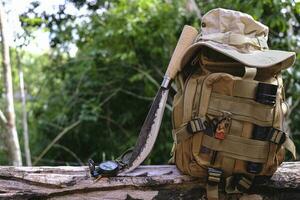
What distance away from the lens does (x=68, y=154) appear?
5711mm

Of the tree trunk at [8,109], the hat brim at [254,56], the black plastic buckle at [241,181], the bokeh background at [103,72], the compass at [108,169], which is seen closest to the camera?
the hat brim at [254,56]

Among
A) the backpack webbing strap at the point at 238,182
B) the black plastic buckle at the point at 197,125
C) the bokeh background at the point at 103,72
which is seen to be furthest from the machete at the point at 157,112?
the bokeh background at the point at 103,72

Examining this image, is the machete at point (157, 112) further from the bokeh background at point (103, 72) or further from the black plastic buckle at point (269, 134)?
the bokeh background at point (103, 72)

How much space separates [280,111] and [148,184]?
1.98 ft

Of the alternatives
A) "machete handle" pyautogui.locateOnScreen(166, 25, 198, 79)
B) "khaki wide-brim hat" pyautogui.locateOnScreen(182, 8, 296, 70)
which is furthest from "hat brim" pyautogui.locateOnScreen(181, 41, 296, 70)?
"machete handle" pyautogui.locateOnScreen(166, 25, 198, 79)

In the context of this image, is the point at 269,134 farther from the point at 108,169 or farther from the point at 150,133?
Answer: the point at 108,169

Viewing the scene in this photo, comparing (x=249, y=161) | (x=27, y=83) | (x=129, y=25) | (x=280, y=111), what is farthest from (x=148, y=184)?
(x=27, y=83)

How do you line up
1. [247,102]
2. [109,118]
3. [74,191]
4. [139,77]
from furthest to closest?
[109,118] < [139,77] < [74,191] < [247,102]

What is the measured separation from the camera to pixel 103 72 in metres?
5.59

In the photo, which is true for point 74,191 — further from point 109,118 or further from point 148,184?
point 109,118

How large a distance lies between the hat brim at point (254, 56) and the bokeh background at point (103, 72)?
2522mm

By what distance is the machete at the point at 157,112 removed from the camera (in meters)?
1.93

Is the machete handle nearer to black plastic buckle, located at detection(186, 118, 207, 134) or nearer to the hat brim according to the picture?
the hat brim

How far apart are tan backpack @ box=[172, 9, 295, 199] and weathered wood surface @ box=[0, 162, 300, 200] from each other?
124 mm
